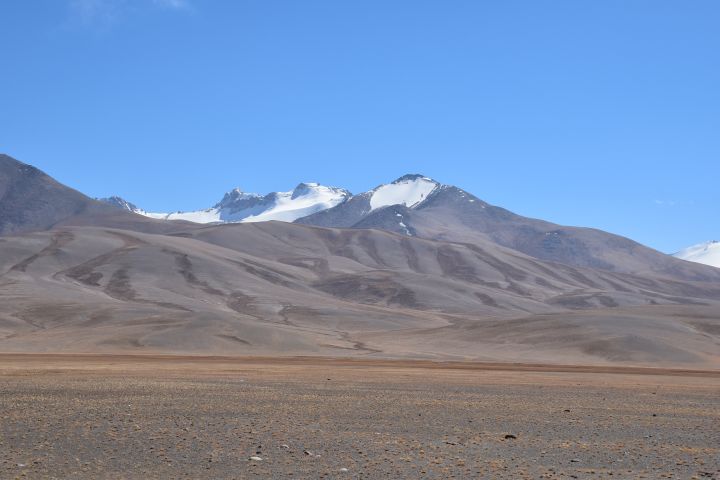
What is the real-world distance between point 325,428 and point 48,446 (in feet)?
23.4

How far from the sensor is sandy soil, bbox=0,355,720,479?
17.3 metres

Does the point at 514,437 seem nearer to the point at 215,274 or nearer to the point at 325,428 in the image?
the point at 325,428

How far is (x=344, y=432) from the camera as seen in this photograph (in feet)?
72.5

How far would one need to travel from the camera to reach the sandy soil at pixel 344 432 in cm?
1734

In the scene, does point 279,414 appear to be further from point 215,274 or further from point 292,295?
point 215,274

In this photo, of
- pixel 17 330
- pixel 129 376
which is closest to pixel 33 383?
pixel 129 376

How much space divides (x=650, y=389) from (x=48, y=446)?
29.9 meters

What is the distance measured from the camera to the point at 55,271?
195375 mm

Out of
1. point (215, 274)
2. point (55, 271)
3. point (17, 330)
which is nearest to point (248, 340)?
point (17, 330)

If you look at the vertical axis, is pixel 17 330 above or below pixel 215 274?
below

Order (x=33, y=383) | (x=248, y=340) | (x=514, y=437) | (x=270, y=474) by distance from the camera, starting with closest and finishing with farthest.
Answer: (x=270, y=474), (x=514, y=437), (x=33, y=383), (x=248, y=340)

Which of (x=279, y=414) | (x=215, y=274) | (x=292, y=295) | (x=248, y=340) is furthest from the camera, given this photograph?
(x=215, y=274)

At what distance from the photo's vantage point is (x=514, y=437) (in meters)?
21.7

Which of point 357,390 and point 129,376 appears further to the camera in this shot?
point 129,376
